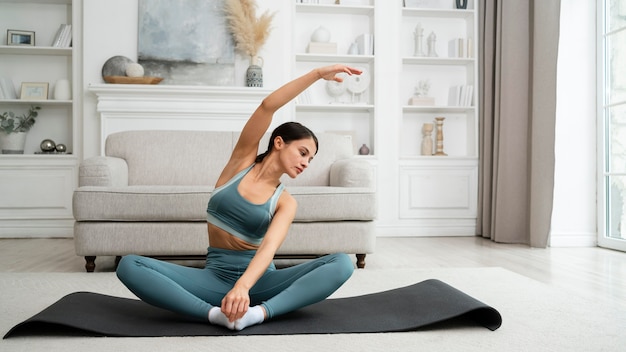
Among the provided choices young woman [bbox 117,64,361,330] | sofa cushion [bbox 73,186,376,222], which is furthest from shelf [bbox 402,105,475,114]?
young woman [bbox 117,64,361,330]

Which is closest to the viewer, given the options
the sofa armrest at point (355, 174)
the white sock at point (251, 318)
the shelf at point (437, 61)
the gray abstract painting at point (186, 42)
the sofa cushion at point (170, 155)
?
the white sock at point (251, 318)

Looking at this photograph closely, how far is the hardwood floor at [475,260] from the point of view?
2838 mm

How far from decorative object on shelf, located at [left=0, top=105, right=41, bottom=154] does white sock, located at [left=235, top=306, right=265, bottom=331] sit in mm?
3954

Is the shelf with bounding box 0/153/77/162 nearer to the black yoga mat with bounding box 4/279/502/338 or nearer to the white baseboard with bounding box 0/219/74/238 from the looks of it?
the white baseboard with bounding box 0/219/74/238

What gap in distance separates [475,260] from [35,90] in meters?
3.87

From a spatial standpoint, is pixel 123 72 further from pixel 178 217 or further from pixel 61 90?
pixel 178 217

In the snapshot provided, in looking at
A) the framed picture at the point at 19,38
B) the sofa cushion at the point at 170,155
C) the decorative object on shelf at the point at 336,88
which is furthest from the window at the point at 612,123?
the framed picture at the point at 19,38

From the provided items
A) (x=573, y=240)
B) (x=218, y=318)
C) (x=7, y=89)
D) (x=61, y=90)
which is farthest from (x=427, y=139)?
(x=218, y=318)

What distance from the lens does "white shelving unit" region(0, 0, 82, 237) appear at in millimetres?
4836

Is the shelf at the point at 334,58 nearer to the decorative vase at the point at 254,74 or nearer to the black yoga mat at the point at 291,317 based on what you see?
the decorative vase at the point at 254,74

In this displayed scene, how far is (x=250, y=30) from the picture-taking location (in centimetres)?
485

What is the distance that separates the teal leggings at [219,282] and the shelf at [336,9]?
3649 millimetres

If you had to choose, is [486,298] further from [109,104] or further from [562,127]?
[109,104]

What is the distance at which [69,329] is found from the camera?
1.72m
